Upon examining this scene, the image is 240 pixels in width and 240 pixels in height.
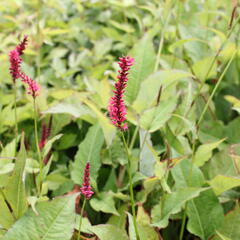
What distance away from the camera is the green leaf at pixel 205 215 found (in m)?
0.95

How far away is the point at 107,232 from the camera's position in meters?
0.80

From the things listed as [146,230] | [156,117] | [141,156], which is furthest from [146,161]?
[146,230]

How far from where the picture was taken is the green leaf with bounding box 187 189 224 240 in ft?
3.12

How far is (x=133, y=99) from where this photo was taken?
1.19 metres

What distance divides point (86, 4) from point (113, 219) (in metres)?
1.37

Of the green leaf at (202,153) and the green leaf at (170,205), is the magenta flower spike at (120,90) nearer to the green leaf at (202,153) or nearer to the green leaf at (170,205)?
the green leaf at (170,205)

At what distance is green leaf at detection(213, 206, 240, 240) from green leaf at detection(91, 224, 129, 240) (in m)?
0.24

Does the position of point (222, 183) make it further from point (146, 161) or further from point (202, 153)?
point (146, 161)

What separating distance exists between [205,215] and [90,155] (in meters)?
0.33

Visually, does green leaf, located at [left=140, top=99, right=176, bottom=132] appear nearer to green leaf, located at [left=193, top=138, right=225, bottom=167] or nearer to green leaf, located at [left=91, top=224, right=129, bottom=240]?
green leaf, located at [left=193, top=138, right=225, bottom=167]

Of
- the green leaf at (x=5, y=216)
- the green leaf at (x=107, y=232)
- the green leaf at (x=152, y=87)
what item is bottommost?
the green leaf at (x=107, y=232)

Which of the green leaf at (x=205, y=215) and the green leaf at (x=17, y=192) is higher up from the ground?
the green leaf at (x=17, y=192)

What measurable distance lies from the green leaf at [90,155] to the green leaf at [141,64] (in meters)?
0.17

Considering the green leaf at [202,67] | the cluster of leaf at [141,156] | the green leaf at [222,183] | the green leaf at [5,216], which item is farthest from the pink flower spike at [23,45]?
the green leaf at [202,67]
